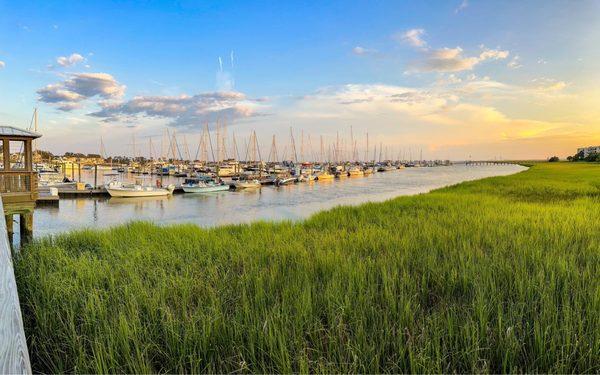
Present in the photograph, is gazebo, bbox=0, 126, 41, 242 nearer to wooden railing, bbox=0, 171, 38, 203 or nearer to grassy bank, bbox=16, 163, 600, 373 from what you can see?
wooden railing, bbox=0, 171, 38, 203

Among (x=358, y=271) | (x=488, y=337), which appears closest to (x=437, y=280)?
(x=358, y=271)

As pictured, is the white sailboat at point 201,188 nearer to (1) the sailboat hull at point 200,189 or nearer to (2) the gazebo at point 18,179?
(1) the sailboat hull at point 200,189

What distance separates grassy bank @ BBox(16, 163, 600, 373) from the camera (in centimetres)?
341

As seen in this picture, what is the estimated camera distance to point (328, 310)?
4.39 m

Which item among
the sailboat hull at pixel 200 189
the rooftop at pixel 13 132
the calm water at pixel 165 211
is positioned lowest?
the calm water at pixel 165 211

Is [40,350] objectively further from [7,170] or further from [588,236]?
[7,170]

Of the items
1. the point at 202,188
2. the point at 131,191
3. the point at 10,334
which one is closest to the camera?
the point at 10,334

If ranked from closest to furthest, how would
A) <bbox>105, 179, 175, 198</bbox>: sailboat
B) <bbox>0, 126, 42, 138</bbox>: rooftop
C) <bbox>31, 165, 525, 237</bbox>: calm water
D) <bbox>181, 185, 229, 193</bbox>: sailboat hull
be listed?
<bbox>0, 126, 42, 138</bbox>: rooftop
<bbox>31, 165, 525, 237</bbox>: calm water
<bbox>105, 179, 175, 198</bbox>: sailboat
<bbox>181, 185, 229, 193</bbox>: sailboat hull

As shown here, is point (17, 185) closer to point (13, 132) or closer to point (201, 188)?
point (13, 132)

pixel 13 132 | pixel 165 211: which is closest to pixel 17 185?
pixel 13 132

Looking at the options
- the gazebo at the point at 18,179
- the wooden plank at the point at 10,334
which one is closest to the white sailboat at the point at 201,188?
the gazebo at the point at 18,179

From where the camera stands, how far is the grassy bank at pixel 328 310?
11.2 feet

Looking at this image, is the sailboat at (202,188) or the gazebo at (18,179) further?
the sailboat at (202,188)

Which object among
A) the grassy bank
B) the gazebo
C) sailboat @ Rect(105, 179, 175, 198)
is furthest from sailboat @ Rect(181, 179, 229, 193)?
the grassy bank
